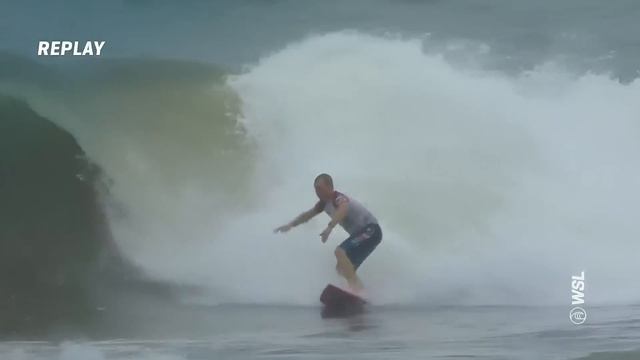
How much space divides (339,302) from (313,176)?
0.41 m

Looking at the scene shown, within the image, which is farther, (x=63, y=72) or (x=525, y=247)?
(x=63, y=72)

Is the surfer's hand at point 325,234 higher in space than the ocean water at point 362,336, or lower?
higher

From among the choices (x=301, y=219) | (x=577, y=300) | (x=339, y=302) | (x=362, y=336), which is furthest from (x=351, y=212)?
(x=577, y=300)

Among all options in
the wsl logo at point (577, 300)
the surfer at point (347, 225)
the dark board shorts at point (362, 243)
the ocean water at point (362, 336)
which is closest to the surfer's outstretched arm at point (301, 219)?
the surfer at point (347, 225)

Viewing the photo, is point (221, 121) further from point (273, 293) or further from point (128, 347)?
point (128, 347)

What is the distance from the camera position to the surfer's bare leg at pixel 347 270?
8.11 feet

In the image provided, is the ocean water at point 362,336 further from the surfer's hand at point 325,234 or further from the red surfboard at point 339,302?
the surfer's hand at point 325,234

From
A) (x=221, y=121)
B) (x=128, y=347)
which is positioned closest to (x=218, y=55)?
(x=221, y=121)

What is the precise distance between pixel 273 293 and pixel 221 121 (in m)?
0.58

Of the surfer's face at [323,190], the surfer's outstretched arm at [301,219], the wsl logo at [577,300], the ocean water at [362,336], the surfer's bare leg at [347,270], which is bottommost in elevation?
the ocean water at [362,336]

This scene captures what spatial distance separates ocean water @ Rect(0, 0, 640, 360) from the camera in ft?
7.99

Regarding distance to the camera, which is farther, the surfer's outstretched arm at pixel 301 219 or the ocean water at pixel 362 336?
the surfer's outstretched arm at pixel 301 219

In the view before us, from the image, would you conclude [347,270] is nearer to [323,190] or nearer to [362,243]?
[362,243]

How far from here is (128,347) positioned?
8.18ft
